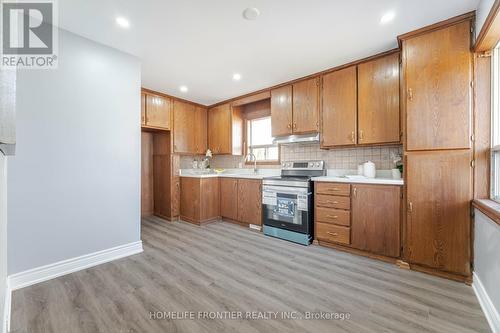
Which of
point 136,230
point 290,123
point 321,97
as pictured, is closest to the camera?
point 136,230

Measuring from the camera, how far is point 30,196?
6.33 ft

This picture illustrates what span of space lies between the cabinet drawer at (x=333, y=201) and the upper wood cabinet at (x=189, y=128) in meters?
2.79

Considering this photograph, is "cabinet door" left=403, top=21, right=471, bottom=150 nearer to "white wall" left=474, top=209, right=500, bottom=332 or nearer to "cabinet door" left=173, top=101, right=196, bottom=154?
"white wall" left=474, top=209, right=500, bottom=332

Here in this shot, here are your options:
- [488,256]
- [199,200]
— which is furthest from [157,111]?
[488,256]

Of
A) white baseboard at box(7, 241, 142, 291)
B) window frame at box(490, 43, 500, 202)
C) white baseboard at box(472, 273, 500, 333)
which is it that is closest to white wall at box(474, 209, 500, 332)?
white baseboard at box(472, 273, 500, 333)

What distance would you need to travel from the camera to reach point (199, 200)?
12.6 ft

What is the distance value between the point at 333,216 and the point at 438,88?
1724 millimetres

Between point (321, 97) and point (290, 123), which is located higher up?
point (321, 97)

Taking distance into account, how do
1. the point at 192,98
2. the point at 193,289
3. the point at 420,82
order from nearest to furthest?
the point at 193,289
the point at 420,82
the point at 192,98

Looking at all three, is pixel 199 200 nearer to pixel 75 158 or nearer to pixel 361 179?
pixel 75 158

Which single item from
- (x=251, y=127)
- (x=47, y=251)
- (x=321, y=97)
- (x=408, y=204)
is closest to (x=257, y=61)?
(x=321, y=97)

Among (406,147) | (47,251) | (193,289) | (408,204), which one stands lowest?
(193,289)

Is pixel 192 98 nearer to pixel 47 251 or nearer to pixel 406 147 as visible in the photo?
pixel 47 251

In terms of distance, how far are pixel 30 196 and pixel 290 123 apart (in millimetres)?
3211
